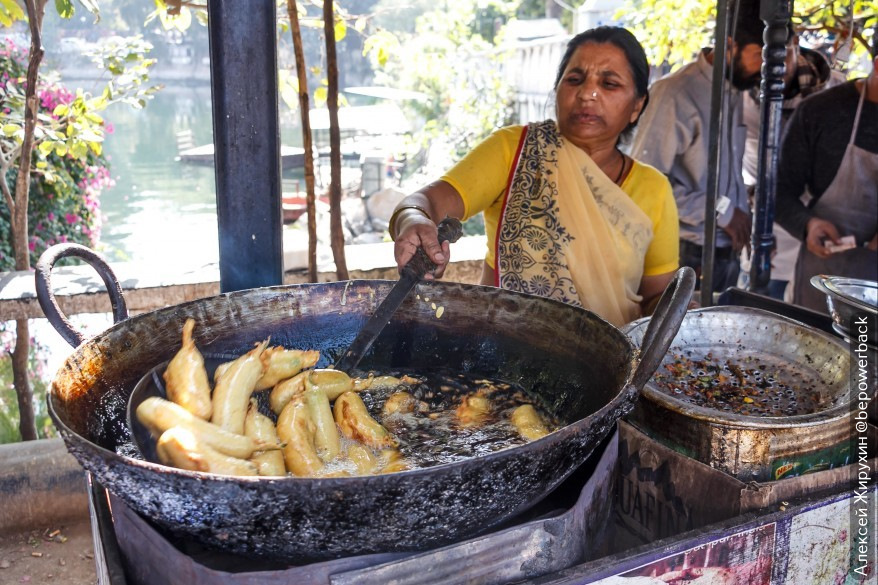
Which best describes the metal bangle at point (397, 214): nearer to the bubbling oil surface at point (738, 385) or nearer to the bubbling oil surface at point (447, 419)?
the bubbling oil surface at point (447, 419)

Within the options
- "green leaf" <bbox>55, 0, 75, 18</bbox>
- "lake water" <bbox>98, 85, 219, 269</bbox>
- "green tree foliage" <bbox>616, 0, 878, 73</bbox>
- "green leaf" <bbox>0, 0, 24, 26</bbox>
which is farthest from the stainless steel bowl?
"lake water" <bbox>98, 85, 219, 269</bbox>

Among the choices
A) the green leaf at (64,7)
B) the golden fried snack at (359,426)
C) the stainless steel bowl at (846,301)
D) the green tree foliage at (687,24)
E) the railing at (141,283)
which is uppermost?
the green tree foliage at (687,24)

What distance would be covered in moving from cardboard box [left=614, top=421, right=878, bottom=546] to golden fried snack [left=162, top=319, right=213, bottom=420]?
1.01m

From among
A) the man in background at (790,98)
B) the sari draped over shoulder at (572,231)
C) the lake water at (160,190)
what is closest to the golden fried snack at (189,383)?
the sari draped over shoulder at (572,231)

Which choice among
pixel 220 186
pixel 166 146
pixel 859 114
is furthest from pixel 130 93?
pixel 166 146

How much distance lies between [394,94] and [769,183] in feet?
44.2

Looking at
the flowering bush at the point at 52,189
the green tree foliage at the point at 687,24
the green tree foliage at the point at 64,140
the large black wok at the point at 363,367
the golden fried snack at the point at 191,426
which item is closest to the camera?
the large black wok at the point at 363,367

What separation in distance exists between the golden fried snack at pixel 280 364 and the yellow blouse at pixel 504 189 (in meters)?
0.99

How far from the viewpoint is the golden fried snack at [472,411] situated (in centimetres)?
162

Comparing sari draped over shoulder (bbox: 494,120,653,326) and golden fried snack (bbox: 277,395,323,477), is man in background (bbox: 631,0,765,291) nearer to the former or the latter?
sari draped over shoulder (bbox: 494,120,653,326)

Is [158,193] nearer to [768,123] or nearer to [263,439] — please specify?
[768,123]

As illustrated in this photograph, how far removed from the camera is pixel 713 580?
144cm

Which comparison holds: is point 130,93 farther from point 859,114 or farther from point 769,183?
point 859,114

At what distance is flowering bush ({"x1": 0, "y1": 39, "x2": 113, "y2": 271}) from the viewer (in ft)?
14.9
